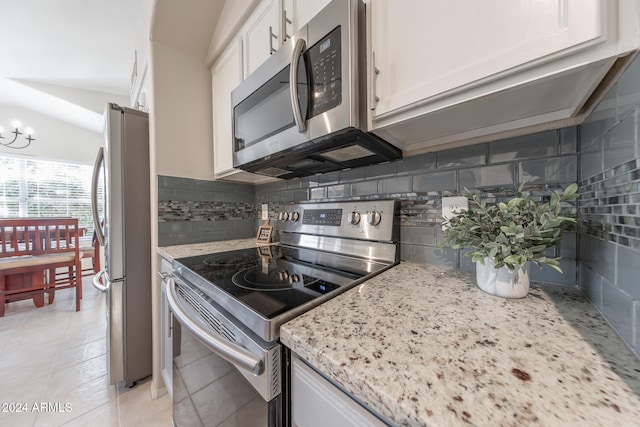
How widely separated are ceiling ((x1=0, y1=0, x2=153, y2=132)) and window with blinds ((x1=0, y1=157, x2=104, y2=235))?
894mm

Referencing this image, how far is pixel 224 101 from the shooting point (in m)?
1.41

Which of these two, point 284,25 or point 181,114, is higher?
point 284,25

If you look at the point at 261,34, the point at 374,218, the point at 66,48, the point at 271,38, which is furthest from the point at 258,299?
the point at 66,48

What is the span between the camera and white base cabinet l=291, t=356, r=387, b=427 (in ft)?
1.16

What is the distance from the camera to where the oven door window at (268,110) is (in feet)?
2.64

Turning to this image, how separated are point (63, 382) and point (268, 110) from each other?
210 centimetres

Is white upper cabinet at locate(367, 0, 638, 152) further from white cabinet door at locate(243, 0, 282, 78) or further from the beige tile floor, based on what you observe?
the beige tile floor

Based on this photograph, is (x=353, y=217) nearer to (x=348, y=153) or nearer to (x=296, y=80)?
(x=348, y=153)

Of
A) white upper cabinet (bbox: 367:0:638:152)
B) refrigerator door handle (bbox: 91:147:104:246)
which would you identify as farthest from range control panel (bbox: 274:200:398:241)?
refrigerator door handle (bbox: 91:147:104:246)

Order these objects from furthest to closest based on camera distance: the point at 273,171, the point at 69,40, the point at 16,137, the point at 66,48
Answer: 1. the point at 16,137
2. the point at 66,48
3. the point at 69,40
4. the point at 273,171

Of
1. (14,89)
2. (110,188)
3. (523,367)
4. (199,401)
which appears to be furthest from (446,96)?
(14,89)

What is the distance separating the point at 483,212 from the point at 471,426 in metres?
0.52

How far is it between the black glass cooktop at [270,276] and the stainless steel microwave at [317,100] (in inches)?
18.3

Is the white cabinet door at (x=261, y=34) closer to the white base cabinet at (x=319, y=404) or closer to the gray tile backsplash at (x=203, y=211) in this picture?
the gray tile backsplash at (x=203, y=211)
